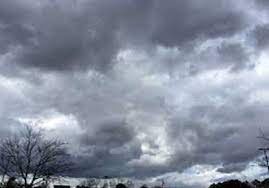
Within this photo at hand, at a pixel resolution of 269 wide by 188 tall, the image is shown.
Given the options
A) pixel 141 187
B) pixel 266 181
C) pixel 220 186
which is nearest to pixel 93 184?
pixel 141 187

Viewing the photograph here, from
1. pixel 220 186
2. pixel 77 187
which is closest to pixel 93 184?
pixel 77 187

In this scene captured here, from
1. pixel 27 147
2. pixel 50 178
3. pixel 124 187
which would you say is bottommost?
pixel 50 178

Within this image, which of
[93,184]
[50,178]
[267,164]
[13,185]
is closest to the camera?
[50,178]

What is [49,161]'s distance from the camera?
4309cm

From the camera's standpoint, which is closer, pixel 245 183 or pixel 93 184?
pixel 245 183

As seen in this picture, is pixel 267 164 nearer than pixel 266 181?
Yes

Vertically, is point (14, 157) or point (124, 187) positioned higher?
point (124, 187)

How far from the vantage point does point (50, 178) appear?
140 feet

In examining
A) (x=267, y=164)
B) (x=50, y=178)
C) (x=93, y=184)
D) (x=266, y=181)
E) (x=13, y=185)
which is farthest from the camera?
(x=266, y=181)

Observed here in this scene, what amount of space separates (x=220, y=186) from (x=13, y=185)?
209 ft

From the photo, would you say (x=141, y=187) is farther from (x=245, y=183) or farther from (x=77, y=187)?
(x=245, y=183)

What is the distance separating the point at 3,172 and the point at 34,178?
419cm

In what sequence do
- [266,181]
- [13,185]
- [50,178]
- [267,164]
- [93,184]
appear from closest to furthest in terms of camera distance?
[50,178], [13,185], [267,164], [93,184], [266,181]

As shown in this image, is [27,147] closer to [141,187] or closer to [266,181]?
[141,187]
